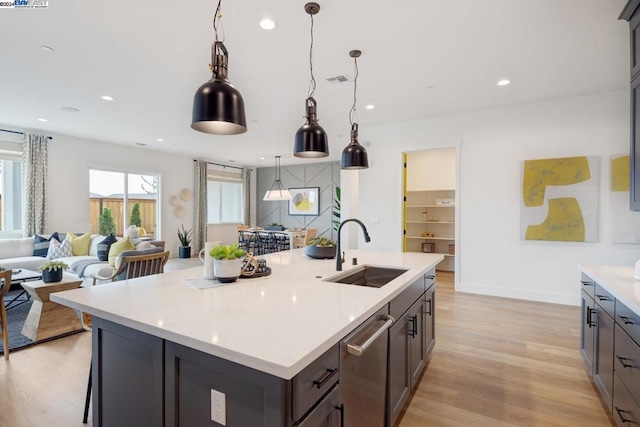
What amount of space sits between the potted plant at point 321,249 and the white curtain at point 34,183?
19.8 feet

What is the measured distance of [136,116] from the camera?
5102mm

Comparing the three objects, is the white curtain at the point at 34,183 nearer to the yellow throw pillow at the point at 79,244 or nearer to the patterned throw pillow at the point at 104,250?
the yellow throw pillow at the point at 79,244

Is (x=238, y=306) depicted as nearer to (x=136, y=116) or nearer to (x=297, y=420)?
(x=297, y=420)

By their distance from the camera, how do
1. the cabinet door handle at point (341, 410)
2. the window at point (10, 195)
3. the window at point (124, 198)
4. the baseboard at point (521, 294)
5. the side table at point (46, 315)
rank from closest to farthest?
the cabinet door handle at point (341, 410)
the side table at point (46, 315)
the baseboard at point (521, 294)
the window at point (10, 195)
the window at point (124, 198)

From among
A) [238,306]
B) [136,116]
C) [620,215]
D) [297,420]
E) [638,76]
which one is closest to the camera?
[297,420]

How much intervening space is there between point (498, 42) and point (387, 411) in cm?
308

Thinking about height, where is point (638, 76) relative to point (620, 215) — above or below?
above

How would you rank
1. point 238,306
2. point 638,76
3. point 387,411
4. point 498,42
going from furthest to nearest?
point 498,42, point 638,76, point 387,411, point 238,306

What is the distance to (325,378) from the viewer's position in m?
1.07

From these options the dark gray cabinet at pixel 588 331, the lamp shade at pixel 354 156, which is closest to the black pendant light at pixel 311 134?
the lamp shade at pixel 354 156

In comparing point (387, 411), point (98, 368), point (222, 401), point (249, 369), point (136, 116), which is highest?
point (136, 116)

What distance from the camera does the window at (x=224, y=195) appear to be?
32.5ft

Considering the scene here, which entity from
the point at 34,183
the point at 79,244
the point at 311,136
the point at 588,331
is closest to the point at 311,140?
the point at 311,136

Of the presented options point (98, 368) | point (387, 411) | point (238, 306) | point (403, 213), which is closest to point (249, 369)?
point (238, 306)
